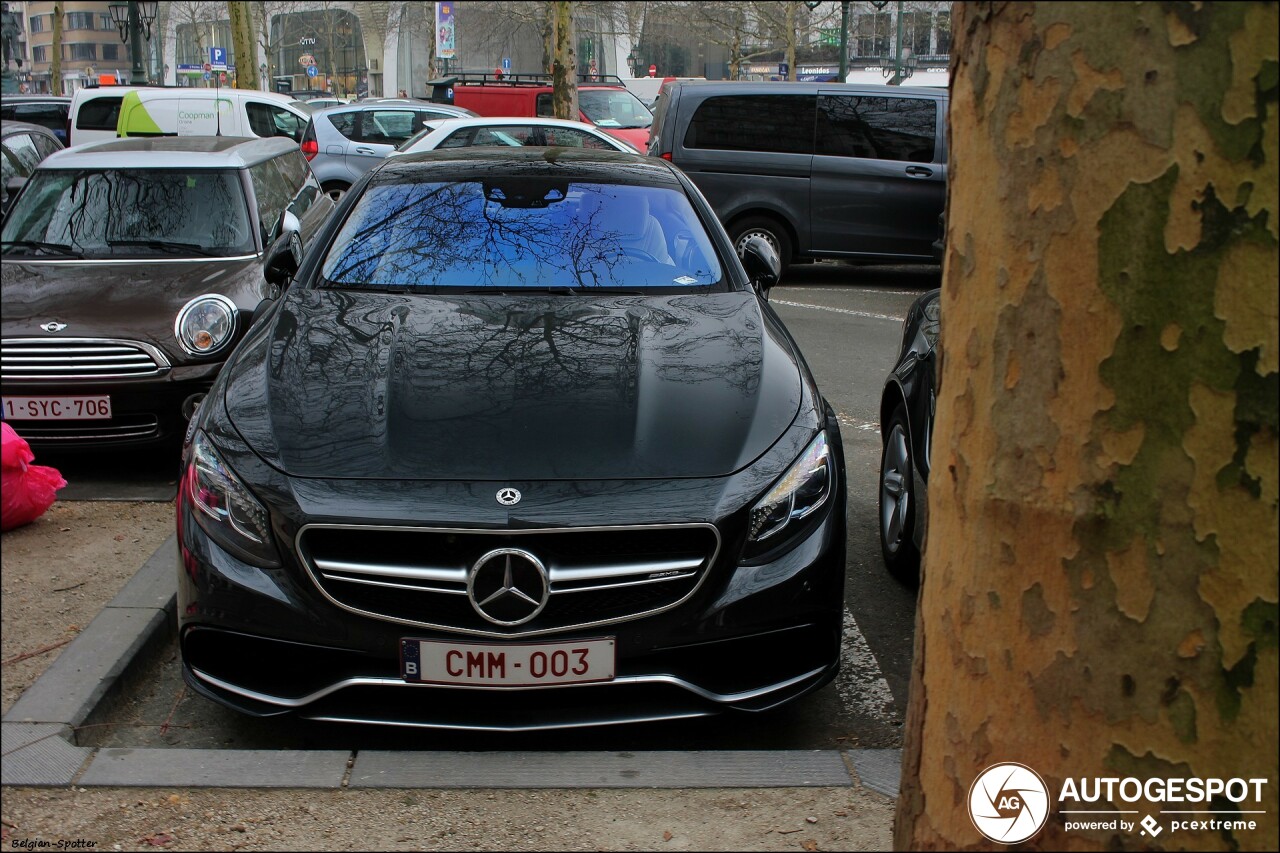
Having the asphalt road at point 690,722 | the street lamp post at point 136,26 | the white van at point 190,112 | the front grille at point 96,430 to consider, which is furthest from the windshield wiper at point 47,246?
the street lamp post at point 136,26

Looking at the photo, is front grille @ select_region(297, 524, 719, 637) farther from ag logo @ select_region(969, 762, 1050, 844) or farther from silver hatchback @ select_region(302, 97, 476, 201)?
silver hatchback @ select_region(302, 97, 476, 201)

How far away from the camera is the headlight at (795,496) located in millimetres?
3408

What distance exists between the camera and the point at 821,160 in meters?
12.5

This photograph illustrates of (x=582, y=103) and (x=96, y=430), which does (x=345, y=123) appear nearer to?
(x=582, y=103)

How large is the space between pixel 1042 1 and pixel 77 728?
3.06 meters

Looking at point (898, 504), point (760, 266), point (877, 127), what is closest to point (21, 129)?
point (877, 127)

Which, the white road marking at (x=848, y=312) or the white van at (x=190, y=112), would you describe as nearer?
the white road marking at (x=848, y=312)

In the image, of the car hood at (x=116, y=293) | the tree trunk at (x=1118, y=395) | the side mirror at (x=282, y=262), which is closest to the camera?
the tree trunk at (x=1118, y=395)

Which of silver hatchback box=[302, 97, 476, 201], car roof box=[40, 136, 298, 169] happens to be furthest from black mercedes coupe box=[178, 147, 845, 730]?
silver hatchback box=[302, 97, 476, 201]

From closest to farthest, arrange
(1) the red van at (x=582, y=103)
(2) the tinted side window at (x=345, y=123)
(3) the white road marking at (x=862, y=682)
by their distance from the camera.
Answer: (3) the white road marking at (x=862, y=682), (2) the tinted side window at (x=345, y=123), (1) the red van at (x=582, y=103)

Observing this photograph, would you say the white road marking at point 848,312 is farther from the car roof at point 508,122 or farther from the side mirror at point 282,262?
the side mirror at point 282,262

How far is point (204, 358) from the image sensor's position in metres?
5.96

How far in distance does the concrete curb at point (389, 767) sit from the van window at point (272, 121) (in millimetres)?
16347

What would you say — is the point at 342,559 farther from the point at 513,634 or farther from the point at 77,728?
the point at 77,728
